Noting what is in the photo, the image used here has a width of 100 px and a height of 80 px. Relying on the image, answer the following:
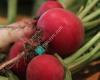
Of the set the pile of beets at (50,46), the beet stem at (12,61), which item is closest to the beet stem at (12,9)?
the pile of beets at (50,46)

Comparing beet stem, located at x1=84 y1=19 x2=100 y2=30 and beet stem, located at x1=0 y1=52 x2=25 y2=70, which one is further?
beet stem, located at x1=84 y1=19 x2=100 y2=30

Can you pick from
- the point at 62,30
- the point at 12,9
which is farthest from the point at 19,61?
the point at 12,9

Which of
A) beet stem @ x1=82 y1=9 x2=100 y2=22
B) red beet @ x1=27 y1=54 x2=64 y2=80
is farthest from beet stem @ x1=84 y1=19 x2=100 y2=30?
red beet @ x1=27 y1=54 x2=64 y2=80

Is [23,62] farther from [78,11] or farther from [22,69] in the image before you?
[78,11]

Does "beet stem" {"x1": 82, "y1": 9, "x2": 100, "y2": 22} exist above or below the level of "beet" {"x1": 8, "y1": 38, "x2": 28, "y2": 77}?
above

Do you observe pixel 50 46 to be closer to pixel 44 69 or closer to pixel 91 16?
pixel 44 69

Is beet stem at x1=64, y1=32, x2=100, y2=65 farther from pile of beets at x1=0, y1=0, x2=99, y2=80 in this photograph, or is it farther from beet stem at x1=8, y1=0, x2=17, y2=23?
beet stem at x1=8, y1=0, x2=17, y2=23
